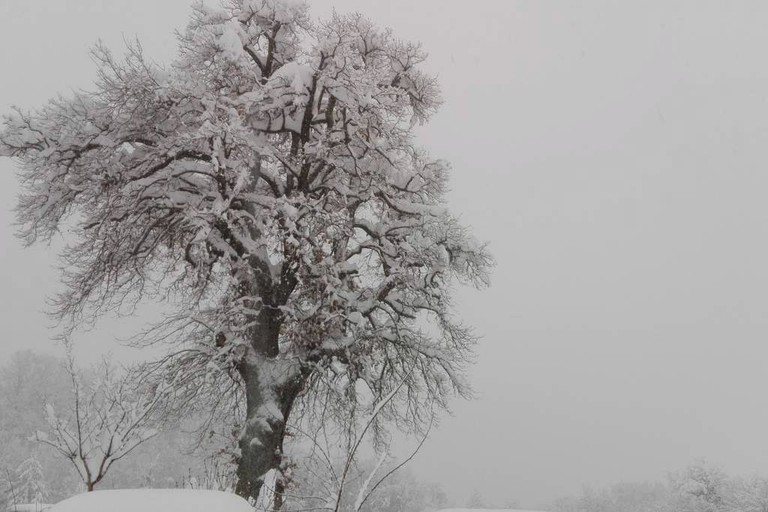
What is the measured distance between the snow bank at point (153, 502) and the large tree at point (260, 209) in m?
5.39

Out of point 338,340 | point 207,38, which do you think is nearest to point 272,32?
point 207,38

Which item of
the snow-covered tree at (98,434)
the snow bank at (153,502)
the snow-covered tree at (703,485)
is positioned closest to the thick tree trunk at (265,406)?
the snow-covered tree at (98,434)

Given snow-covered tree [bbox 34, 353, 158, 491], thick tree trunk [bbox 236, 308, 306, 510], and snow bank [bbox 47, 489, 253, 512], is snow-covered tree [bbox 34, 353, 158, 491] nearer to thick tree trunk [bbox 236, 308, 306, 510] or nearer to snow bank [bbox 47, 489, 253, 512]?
thick tree trunk [bbox 236, 308, 306, 510]

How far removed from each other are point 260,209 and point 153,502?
23.0 ft

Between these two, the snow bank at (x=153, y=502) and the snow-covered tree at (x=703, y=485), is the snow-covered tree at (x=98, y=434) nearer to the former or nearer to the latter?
the snow bank at (x=153, y=502)

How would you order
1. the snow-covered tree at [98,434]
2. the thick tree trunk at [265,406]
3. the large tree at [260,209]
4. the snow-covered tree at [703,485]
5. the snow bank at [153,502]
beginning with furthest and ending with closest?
the snow-covered tree at [703,485] < the large tree at [260,209] < the thick tree trunk at [265,406] < the snow-covered tree at [98,434] < the snow bank at [153,502]

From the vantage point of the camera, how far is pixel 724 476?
102ft

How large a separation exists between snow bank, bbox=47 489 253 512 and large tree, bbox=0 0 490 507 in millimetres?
5391

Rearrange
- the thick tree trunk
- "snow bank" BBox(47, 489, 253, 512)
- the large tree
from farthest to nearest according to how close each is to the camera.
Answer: the large tree
the thick tree trunk
"snow bank" BBox(47, 489, 253, 512)

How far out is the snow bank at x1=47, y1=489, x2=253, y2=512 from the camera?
1697 mm

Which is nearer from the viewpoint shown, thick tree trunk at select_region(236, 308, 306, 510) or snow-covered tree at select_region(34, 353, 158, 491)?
snow-covered tree at select_region(34, 353, 158, 491)

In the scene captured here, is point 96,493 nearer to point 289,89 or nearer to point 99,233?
point 289,89

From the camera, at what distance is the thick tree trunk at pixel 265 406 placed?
24.6ft

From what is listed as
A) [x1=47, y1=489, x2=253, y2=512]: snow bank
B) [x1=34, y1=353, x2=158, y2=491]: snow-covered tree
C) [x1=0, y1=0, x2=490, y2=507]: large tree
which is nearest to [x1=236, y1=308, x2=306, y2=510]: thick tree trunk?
[x1=0, y1=0, x2=490, y2=507]: large tree
